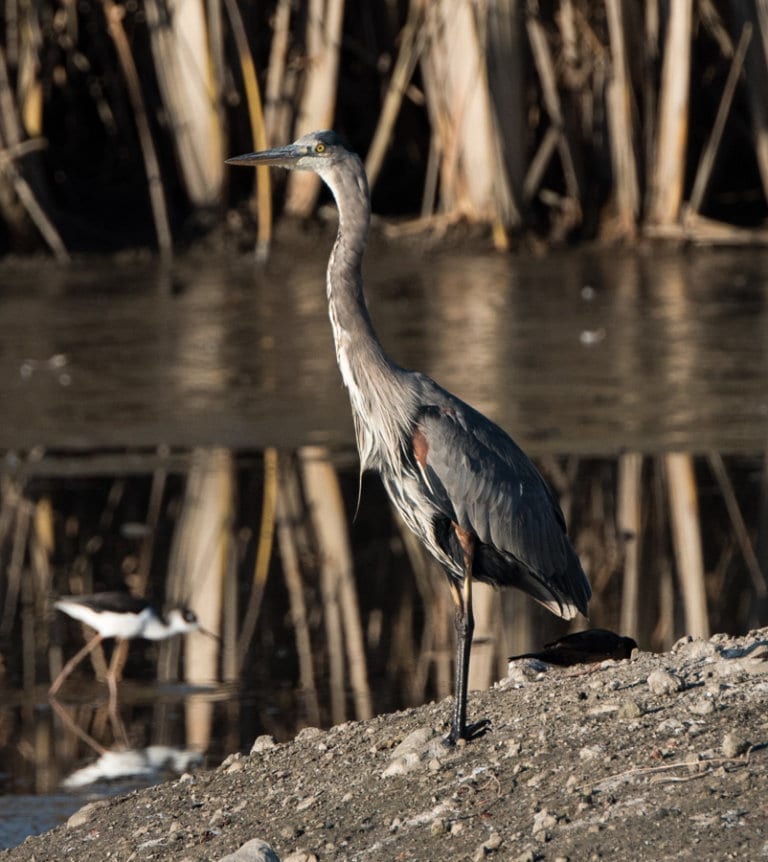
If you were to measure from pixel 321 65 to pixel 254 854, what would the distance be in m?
10.4

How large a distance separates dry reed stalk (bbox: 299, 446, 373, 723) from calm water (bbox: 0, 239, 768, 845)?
0.55 meters

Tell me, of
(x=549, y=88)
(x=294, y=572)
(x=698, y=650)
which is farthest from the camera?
(x=549, y=88)

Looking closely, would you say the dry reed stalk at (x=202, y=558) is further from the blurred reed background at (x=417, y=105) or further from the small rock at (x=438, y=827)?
the blurred reed background at (x=417, y=105)

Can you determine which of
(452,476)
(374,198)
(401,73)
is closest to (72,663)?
(452,476)

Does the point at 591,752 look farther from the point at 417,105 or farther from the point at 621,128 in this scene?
the point at 417,105

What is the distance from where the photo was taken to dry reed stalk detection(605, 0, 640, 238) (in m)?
13.4

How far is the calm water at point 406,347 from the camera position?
10680 mm

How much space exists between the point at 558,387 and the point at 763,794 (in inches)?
275

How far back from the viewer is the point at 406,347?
12227mm

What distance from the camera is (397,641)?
730cm

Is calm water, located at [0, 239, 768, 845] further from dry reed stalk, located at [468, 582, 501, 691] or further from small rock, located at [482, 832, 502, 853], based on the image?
small rock, located at [482, 832, 502, 853]

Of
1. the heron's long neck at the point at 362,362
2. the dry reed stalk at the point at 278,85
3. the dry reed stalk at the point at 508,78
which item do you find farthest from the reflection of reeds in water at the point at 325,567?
the dry reed stalk at the point at 278,85

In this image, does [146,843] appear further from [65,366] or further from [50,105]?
[50,105]

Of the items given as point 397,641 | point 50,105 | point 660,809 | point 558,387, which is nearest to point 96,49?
point 50,105
